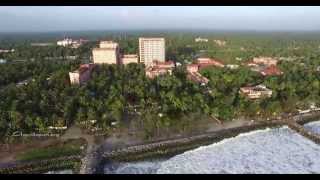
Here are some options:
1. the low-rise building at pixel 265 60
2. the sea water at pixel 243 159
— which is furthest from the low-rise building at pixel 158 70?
the sea water at pixel 243 159

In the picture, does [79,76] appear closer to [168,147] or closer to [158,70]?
[158,70]

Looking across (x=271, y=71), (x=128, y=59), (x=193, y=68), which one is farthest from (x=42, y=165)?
(x=128, y=59)

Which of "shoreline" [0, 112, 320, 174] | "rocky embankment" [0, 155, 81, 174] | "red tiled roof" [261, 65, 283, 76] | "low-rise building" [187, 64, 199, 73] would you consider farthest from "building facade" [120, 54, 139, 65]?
"rocky embankment" [0, 155, 81, 174]
